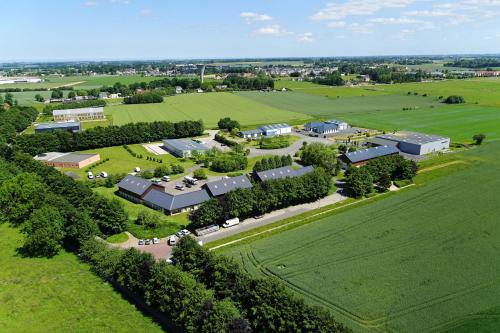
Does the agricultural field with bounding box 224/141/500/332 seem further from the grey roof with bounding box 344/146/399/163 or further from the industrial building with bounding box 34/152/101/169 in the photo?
the industrial building with bounding box 34/152/101/169

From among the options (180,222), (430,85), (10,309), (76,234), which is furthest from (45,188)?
(430,85)

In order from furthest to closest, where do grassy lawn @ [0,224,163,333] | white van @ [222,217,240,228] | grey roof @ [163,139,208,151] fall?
grey roof @ [163,139,208,151]
white van @ [222,217,240,228]
grassy lawn @ [0,224,163,333]

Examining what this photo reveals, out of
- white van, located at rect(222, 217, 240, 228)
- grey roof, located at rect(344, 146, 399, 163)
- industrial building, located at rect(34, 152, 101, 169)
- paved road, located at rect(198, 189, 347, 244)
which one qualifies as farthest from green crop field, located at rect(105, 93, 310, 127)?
white van, located at rect(222, 217, 240, 228)

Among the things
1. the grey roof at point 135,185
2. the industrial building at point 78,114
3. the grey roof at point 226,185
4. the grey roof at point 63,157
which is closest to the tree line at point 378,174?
the grey roof at point 226,185

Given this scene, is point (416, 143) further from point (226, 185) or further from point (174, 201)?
point (174, 201)

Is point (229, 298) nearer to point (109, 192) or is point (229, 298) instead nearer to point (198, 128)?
point (109, 192)

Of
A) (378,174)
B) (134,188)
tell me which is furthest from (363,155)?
(134,188)
